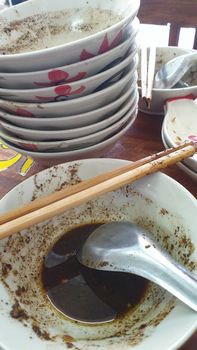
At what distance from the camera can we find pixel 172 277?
16.7 inches

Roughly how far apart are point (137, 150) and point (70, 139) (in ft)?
0.61

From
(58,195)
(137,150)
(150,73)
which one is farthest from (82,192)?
(150,73)

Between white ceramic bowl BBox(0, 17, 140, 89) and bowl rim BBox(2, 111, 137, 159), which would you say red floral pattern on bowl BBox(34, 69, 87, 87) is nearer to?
white ceramic bowl BBox(0, 17, 140, 89)

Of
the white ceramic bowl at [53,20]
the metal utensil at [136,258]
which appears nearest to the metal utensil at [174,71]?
the white ceramic bowl at [53,20]

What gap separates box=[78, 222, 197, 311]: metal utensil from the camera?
16.3 inches

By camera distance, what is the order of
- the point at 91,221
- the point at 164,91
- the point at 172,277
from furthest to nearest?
the point at 164,91 < the point at 91,221 < the point at 172,277

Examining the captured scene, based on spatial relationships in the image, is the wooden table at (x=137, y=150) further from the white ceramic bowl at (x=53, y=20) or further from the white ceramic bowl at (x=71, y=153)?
the white ceramic bowl at (x=53, y=20)

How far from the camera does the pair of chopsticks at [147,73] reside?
738mm

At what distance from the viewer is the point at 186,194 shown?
20.3 inches

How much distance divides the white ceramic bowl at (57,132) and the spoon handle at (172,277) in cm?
23

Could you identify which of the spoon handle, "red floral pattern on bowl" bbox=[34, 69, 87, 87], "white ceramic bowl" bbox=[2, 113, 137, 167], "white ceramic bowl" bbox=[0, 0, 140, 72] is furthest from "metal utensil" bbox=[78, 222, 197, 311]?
"white ceramic bowl" bbox=[0, 0, 140, 72]

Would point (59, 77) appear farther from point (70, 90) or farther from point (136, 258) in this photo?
point (136, 258)

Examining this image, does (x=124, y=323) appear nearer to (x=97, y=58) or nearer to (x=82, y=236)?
(x=82, y=236)

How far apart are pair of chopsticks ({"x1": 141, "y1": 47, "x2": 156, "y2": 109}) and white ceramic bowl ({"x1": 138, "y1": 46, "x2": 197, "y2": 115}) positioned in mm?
20
